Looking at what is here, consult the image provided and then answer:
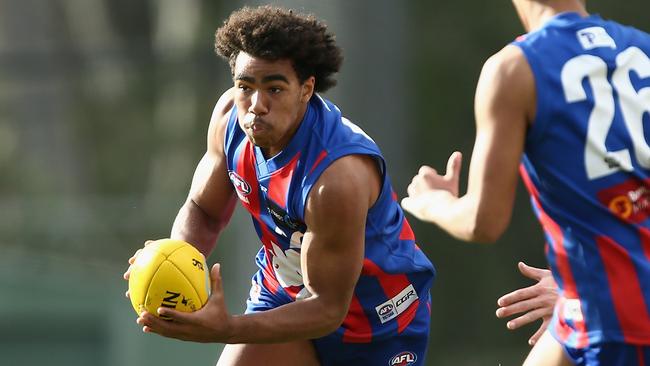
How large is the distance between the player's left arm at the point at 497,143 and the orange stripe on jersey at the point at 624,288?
350 mm

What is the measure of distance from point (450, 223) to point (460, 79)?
647 centimetres

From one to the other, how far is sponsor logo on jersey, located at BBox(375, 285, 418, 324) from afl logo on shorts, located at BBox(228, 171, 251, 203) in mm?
723

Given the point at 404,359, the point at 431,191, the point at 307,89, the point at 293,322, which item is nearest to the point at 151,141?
the point at 404,359

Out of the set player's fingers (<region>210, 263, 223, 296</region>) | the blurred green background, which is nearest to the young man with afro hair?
player's fingers (<region>210, 263, 223, 296</region>)

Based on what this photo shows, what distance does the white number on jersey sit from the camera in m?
4.09

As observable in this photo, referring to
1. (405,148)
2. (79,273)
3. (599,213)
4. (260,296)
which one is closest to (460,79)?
(405,148)

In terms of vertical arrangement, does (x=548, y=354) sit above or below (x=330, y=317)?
below

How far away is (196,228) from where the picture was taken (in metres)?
5.62

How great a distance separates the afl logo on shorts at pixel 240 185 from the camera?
532cm

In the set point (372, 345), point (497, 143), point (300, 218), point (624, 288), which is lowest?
point (372, 345)

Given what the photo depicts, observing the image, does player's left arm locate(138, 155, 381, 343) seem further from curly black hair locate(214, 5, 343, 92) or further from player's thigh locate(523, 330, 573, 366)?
player's thigh locate(523, 330, 573, 366)

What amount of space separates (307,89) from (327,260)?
0.68 metres

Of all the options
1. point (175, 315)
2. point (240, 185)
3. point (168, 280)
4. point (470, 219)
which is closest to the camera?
point (470, 219)

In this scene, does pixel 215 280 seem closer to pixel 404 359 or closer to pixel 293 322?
pixel 293 322
